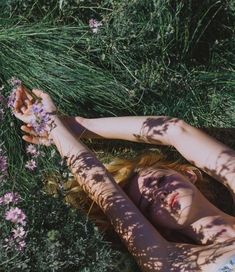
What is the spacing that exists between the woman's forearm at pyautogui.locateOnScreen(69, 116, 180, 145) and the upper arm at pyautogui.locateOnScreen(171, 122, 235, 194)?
51mm

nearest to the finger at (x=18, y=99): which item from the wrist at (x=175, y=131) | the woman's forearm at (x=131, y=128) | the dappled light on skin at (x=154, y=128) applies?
the woman's forearm at (x=131, y=128)

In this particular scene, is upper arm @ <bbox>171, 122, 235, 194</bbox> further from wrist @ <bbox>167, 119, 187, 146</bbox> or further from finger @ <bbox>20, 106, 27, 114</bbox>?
finger @ <bbox>20, 106, 27, 114</bbox>

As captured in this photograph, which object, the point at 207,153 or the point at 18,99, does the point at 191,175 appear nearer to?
the point at 207,153

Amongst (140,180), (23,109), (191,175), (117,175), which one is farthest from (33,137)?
(191,175)

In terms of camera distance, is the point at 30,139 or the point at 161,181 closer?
the point at 161,181

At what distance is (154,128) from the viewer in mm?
3012

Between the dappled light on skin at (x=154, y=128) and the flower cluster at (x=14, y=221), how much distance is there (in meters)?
0.94

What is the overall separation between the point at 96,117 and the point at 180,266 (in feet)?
3.33

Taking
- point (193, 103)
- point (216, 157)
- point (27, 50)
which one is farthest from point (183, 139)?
point (27, 50)

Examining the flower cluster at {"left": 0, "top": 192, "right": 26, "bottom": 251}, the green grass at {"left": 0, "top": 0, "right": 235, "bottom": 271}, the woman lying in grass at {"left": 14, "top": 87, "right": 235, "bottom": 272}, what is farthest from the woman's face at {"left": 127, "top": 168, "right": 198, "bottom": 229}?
the flower cluster at {"left": 0, "top": 192, "right": 26, "bottom": 251}

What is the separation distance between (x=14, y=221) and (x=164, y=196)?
36.6 inches

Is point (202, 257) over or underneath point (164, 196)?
underneath

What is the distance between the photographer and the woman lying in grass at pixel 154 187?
268 cm

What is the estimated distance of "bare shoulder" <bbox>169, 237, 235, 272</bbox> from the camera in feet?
8.64
